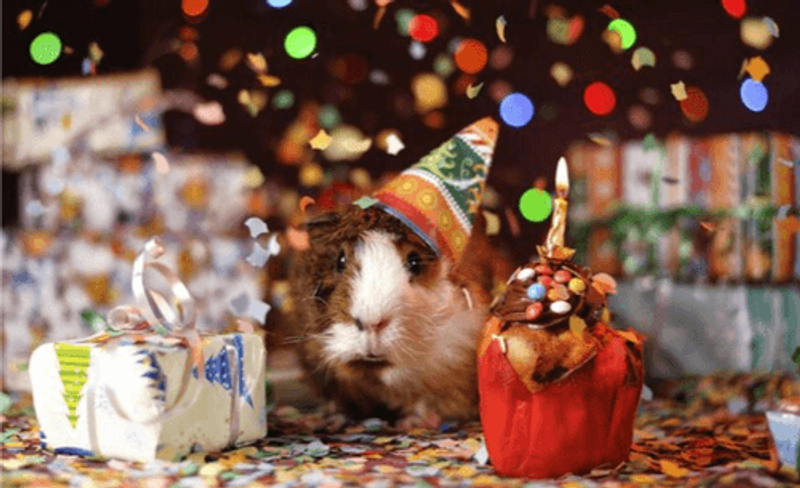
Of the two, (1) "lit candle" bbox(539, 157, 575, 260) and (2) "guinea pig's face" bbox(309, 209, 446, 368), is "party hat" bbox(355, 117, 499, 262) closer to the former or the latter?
(2) "guinea pig's face" bbox(309, 209, 446, 368)

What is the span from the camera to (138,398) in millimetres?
1305

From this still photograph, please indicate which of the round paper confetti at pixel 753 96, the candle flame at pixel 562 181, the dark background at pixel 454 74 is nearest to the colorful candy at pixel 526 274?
the candle flame at pixel 562 181

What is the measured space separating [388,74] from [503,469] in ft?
5.24

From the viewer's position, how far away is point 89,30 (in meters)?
2.19

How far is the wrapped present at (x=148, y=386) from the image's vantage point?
132 cm

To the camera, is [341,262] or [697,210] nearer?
[341,262]

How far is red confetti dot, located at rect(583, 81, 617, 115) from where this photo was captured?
257 centimetres

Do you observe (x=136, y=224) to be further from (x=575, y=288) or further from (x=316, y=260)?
(x=575, y=288)

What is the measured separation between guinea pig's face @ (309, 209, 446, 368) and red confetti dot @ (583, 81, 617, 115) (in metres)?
1.25

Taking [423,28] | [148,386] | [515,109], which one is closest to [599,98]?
[515,109]

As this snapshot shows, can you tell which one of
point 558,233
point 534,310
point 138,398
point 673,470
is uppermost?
point 558,233

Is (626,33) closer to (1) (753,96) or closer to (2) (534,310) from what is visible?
(1) (753,96)

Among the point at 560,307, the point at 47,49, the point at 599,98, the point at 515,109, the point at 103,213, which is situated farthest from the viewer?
the point at 599,98

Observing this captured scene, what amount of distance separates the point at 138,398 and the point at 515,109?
1228mm
